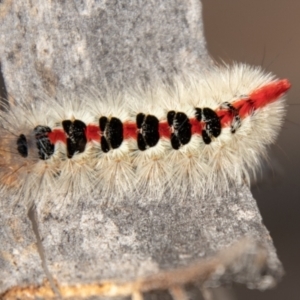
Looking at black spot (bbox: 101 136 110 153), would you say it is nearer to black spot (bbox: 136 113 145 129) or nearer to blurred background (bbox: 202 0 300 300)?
black spot (bbox: 136 113 145 129)

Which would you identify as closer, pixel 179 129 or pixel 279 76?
pixel 179 129

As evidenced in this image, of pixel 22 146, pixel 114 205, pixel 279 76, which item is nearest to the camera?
pixel 114 205

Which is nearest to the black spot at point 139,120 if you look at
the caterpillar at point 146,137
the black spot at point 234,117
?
the caterpillar at point 146,137

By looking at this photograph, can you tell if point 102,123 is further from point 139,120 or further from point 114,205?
point 114,205

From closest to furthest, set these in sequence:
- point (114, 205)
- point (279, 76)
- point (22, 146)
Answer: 1. point (114, 205)
2. point (22, 146)
3. point (279, 76)

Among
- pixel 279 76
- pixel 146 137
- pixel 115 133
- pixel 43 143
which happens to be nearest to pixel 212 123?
pixel 146 137

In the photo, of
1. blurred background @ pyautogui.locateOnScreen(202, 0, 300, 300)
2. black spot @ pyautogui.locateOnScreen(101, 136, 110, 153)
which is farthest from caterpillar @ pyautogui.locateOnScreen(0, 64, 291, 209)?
blurred background @ pyautogui.locateOnScreen(202, 0, 300, 300)

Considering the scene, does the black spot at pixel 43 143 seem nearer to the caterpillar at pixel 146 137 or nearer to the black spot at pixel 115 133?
the caterpillar at pixel 146 137

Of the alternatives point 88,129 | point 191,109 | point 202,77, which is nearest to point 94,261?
point 88,129
